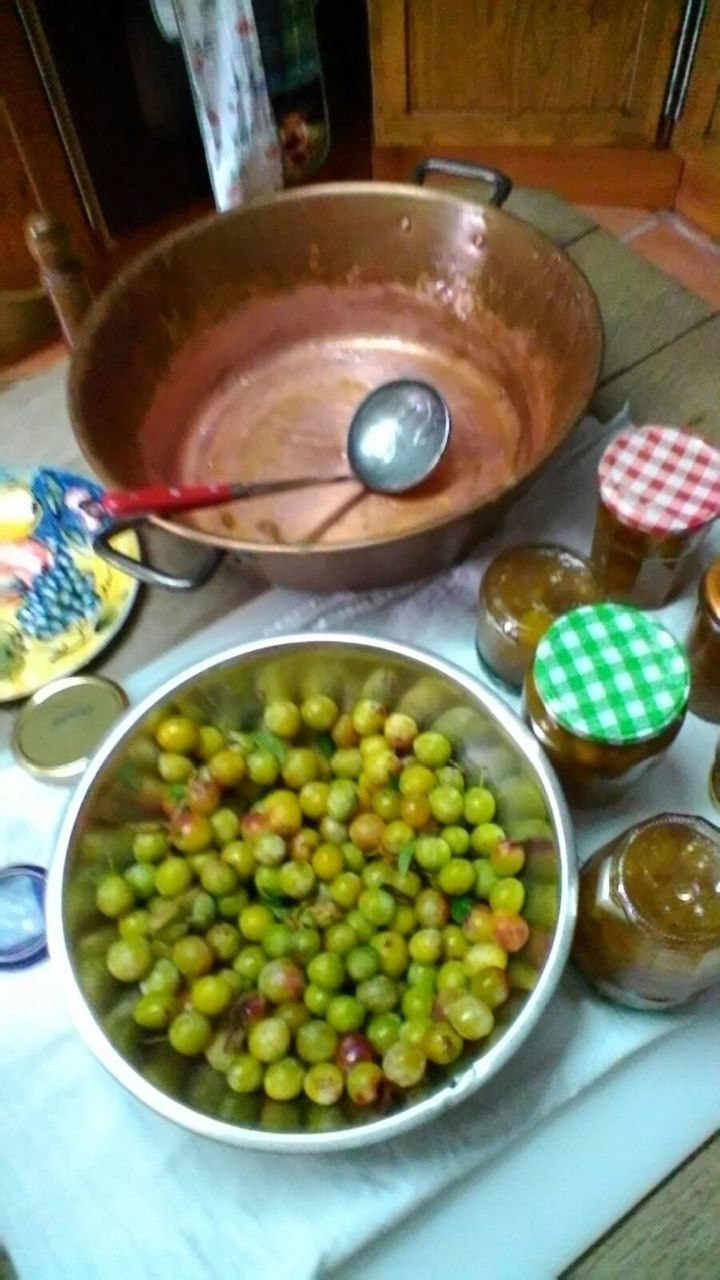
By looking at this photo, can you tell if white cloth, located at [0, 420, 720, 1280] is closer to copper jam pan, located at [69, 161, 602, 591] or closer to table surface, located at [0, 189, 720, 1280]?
table surface, located at [0, 189, 720, 1280]

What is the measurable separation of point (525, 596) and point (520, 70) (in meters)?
0.60

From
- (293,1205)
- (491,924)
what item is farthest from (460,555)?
(293,1205)

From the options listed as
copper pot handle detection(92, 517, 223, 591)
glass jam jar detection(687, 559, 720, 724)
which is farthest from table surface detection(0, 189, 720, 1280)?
glass jam jar detection(687, 559, 720, 724)

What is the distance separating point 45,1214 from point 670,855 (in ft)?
1.16

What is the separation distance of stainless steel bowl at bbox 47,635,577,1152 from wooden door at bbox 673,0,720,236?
0.65m

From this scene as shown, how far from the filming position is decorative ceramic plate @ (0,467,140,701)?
2.15 feet

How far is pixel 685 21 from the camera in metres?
0.84

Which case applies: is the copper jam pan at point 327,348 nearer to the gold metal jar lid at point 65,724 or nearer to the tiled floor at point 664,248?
the gold metal jar lid at point 65,724

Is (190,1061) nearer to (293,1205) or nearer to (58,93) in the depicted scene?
(293,1205)

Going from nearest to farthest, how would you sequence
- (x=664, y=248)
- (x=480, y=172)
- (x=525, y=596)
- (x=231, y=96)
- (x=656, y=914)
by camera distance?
(x=656, y=914) → (x=525, y=596) → (x=480, y=172) → (x=231, y=96) → (x=664, y=248)

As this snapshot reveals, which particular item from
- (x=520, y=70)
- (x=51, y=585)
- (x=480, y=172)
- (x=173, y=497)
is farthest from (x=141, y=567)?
(x=520, y=70)

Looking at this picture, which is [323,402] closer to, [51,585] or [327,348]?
[327,348]

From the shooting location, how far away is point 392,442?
68cm

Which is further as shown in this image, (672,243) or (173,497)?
(672,243)
